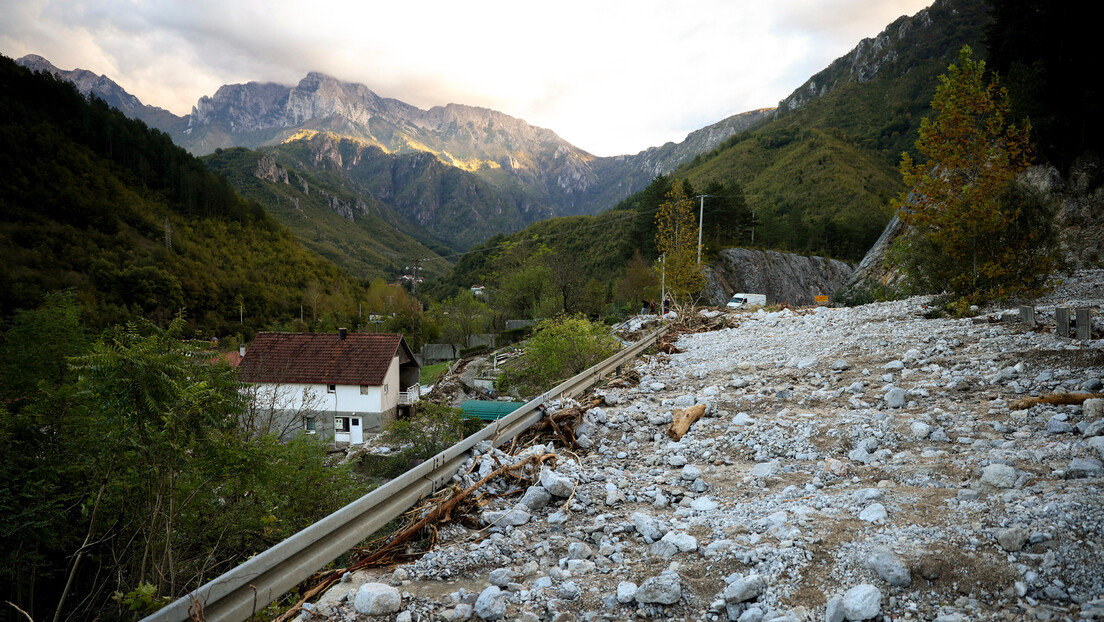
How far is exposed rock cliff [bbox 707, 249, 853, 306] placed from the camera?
139 feet

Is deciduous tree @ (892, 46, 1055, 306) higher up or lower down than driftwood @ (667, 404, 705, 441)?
higher up

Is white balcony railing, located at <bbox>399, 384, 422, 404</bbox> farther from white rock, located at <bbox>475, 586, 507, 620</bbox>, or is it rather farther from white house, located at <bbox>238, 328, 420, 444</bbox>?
white rock, located at <bbox>475, 586, 507, 620</bbox>

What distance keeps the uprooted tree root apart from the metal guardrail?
0.09 m

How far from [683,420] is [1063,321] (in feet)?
17.5

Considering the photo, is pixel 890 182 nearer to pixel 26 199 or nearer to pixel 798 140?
pixel 798 140

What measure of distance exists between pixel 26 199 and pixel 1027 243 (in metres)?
113

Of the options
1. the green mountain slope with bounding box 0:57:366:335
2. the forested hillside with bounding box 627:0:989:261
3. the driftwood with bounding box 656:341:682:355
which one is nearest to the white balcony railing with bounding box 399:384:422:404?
the driftwood with bounding box 656:341:682:355

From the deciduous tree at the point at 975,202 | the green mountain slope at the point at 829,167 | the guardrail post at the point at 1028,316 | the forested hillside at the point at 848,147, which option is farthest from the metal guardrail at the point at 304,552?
the forested hillside at the point at 848,147

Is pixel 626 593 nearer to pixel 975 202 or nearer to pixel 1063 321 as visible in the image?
Result: pixel 1063 321

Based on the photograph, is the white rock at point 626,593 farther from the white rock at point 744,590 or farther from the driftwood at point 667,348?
the driftwood at point 667,348

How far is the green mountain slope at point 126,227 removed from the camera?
6569 centimetres

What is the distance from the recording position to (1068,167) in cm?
1856

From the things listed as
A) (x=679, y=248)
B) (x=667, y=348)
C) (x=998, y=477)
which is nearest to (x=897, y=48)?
(x=679, y=248)

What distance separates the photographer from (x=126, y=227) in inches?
3118
